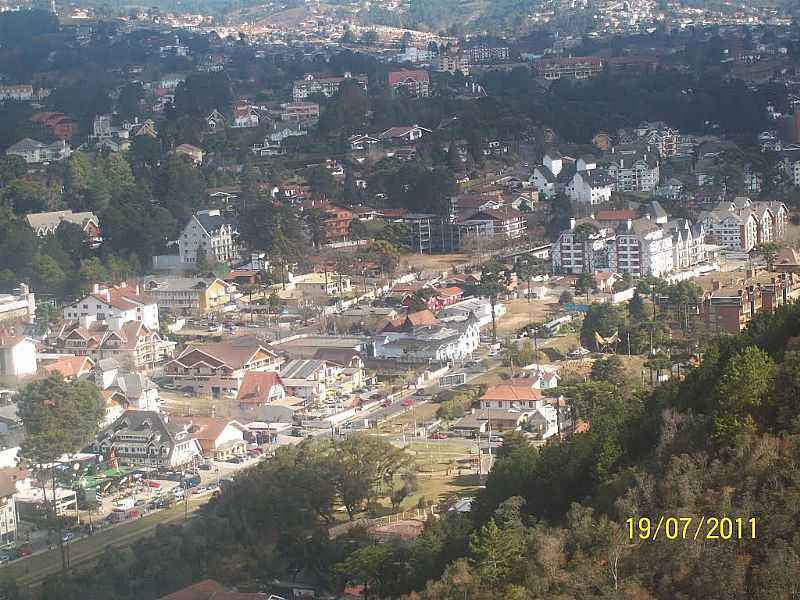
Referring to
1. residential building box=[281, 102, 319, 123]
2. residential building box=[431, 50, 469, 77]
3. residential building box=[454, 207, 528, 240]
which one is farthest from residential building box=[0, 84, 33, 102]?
residential building box=[454, 207, 528, 240]

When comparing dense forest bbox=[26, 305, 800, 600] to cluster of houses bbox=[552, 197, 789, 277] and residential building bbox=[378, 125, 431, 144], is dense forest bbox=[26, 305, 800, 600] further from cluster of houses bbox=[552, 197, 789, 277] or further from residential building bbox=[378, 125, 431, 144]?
residential building bbox=[378, 125, 431, 144]

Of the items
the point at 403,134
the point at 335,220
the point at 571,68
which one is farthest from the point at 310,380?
the point at 571,68

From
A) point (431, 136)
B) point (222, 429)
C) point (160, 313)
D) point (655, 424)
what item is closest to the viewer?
point (655, 424)

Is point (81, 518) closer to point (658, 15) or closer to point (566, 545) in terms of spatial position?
point (566, 545)

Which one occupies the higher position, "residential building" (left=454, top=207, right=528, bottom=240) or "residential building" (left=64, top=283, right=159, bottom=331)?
"residential building" (left=454, top=207, right=528, bottom=240)

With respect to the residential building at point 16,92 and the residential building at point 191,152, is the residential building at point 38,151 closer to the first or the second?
the residential building at point 191,152

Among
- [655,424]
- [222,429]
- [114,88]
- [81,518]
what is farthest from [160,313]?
[114,88]
